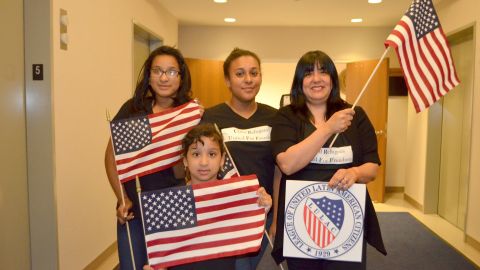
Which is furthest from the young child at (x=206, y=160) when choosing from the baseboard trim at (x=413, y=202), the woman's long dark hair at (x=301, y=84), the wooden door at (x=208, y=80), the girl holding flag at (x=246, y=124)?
the wooden door at (x=208, y=80)

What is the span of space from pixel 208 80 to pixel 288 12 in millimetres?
1813

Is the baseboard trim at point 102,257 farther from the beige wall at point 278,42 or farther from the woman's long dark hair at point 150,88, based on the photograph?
the beige wall at point 278,42

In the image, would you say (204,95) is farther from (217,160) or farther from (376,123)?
(217,160)

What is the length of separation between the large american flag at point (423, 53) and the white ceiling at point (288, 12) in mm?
4158

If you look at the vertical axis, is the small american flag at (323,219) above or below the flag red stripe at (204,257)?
above

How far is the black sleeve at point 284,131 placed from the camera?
5.75ft

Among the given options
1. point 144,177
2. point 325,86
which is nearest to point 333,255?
point 325,86

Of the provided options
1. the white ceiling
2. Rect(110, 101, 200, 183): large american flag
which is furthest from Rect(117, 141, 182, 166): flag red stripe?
the white ceiling

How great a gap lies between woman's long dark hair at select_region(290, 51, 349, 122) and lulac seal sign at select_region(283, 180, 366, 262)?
12.6 inches

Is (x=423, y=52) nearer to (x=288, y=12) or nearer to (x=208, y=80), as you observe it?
(x=288, y=12)

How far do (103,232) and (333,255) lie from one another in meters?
2.88

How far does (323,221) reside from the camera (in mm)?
1753

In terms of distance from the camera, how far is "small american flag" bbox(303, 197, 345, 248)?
1.74m

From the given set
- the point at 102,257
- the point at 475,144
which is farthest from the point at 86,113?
the point at 475,144
